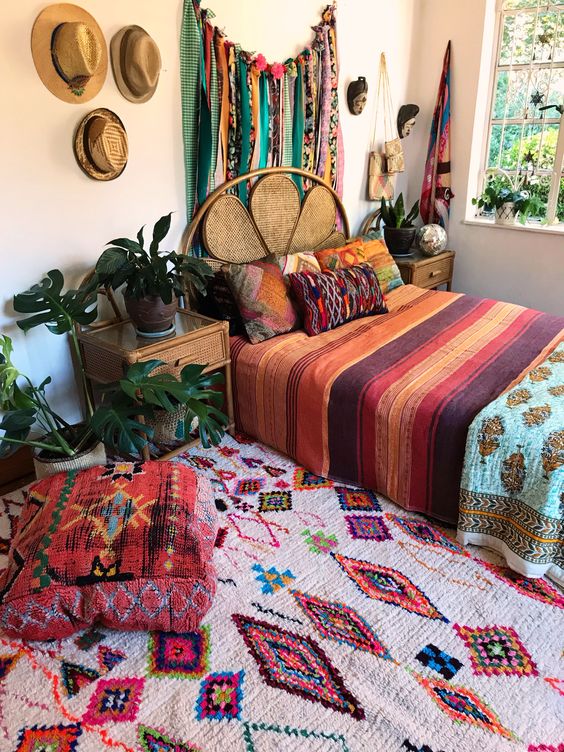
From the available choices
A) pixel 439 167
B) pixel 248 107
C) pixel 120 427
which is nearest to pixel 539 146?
pixel 439 167

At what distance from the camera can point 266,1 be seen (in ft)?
8.65

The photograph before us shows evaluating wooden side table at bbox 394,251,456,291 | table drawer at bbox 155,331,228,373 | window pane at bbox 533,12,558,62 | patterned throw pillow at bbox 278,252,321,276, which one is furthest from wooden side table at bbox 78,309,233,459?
window pane at bbox 533,12,558,62

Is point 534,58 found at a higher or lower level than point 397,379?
higher

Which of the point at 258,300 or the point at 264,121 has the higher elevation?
the point at 264,121

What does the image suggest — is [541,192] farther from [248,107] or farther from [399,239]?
[248,107]

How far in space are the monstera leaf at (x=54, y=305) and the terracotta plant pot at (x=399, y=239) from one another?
2093mm

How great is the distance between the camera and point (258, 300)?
2500 millimetres

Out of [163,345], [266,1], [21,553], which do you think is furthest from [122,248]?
[266,1]

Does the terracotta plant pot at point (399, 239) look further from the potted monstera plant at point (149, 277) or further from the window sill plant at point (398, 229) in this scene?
the potted monstera plant at point (149, 277)

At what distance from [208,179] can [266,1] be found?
91cm

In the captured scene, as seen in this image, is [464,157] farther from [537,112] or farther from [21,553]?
[21,553]

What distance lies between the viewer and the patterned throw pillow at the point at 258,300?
249cm

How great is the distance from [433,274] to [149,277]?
7.05 ft

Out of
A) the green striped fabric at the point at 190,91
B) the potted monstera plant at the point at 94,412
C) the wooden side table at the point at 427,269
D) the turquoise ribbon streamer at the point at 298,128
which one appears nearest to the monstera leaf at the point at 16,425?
the potted monstera plant at the point at 94,412
